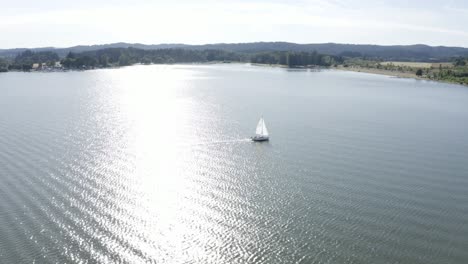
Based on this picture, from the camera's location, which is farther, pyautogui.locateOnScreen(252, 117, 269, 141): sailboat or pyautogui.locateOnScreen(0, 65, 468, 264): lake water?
pyautogui.locateOnScreen(252, 117, 269, 141): sailboat

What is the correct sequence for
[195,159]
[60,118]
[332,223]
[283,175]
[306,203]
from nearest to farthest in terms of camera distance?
[332,223] → [306,203] → [283,175] → [195,159] → [60,118]

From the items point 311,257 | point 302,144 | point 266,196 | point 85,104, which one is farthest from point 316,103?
point 311,257

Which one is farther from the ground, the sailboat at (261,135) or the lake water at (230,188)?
the sailboat at (261,135)

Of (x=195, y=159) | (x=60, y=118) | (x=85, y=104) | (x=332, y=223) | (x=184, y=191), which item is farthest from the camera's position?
(x=85, y=104)

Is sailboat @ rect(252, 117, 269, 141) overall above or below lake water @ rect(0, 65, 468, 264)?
above

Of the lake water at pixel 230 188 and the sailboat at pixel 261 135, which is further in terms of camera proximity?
the sailboat at pixel 261 135

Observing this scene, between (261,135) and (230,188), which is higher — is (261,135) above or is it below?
above

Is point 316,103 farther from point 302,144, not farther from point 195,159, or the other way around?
point 195,159

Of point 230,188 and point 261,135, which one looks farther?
point 261,135
